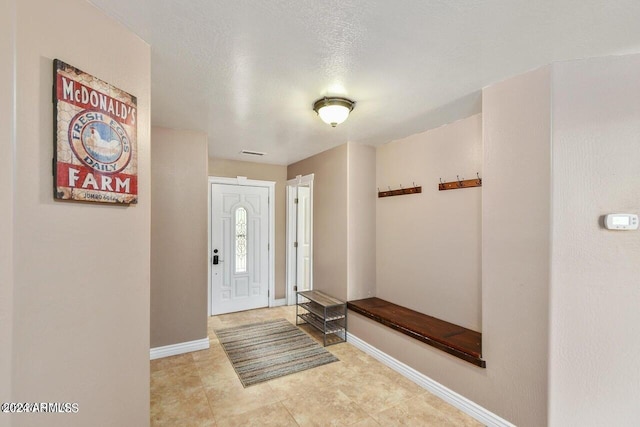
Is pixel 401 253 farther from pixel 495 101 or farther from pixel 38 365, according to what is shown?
pixel 38 365

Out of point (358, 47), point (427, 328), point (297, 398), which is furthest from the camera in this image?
point (427, 328)

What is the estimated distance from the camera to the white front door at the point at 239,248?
14.2ft

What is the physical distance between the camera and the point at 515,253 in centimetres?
191

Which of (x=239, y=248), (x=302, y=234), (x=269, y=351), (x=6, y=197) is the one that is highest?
(x=6, y=197)

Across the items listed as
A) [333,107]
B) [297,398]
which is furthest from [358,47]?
[297,398]

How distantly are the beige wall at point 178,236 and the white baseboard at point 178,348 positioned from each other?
0.13 ft

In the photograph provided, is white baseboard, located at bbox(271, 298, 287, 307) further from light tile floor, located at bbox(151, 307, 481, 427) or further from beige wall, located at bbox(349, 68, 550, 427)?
beige wall, located at bbox(349, 68, 550, 427)

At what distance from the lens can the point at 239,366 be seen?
284cm

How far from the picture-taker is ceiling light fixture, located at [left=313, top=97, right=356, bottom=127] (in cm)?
220

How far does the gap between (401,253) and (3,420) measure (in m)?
3.09

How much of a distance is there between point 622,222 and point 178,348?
3.86 m

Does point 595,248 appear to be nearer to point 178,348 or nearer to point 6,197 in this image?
point 6,197

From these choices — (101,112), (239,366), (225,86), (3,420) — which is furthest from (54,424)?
(225,86)

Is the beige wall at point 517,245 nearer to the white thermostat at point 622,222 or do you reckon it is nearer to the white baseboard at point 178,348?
the white thermostat at point 622,222
